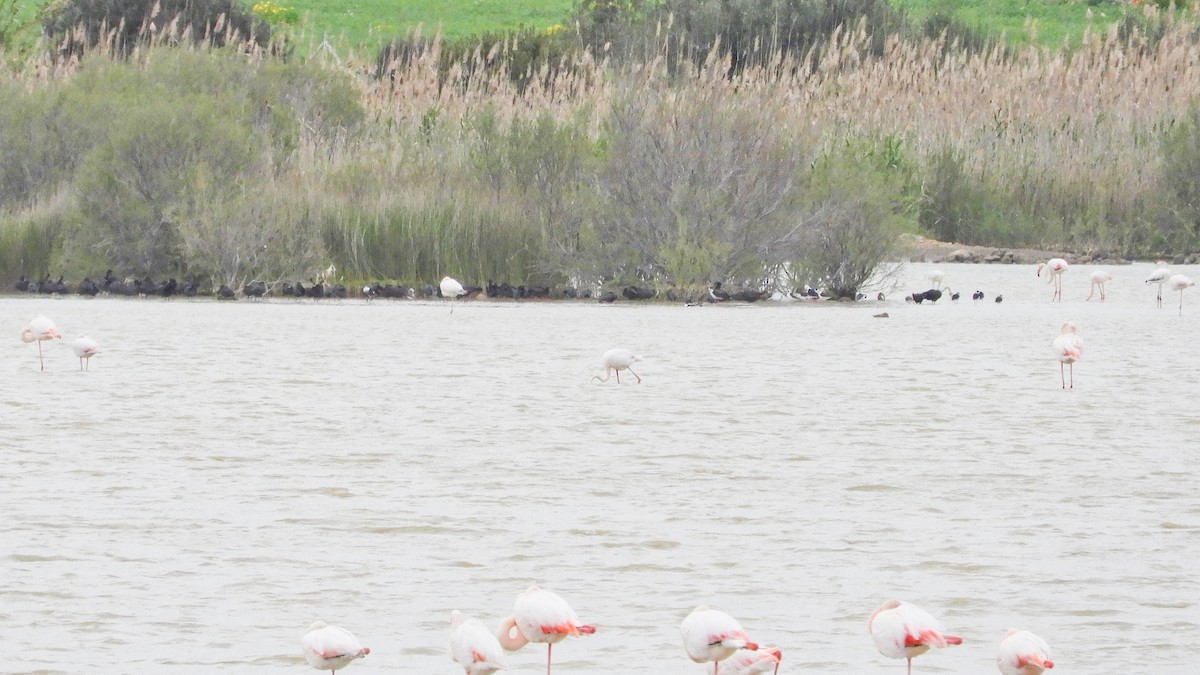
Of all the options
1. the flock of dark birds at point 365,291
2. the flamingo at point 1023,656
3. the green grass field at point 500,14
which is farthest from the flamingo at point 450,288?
the green grass field at point 500,14

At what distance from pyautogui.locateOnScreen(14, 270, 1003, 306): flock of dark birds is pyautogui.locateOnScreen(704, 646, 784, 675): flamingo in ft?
57.3

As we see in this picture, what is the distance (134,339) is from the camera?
733 inches

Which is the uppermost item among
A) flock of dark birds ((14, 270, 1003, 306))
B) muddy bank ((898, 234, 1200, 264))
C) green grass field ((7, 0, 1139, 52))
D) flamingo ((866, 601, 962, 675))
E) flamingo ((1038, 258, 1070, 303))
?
green grass field ((7, 0, 1139, 52))

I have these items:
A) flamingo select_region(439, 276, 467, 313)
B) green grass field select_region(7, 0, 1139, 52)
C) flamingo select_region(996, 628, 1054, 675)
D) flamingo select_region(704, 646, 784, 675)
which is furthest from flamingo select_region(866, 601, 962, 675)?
green grass field select_region(7, 0, 1139, 52)

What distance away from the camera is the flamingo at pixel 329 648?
6.10 meters

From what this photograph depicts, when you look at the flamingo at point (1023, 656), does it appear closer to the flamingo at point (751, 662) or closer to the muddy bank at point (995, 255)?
the flamingo at point (751, 662)

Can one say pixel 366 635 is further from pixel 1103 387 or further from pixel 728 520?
pixel 1103 387

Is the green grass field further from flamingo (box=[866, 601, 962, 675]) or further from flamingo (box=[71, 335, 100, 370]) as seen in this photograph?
flamingo (box=[866, 601, 962, 675])

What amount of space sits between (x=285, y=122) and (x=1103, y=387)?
1457cm

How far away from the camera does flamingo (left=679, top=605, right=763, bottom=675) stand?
5.91 m

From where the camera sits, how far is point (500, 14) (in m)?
74.7

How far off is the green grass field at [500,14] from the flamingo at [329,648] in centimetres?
5930

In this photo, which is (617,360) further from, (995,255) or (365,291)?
(995,255)

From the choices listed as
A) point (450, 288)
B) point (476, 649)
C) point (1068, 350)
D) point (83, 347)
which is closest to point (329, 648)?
point (476, 649)
